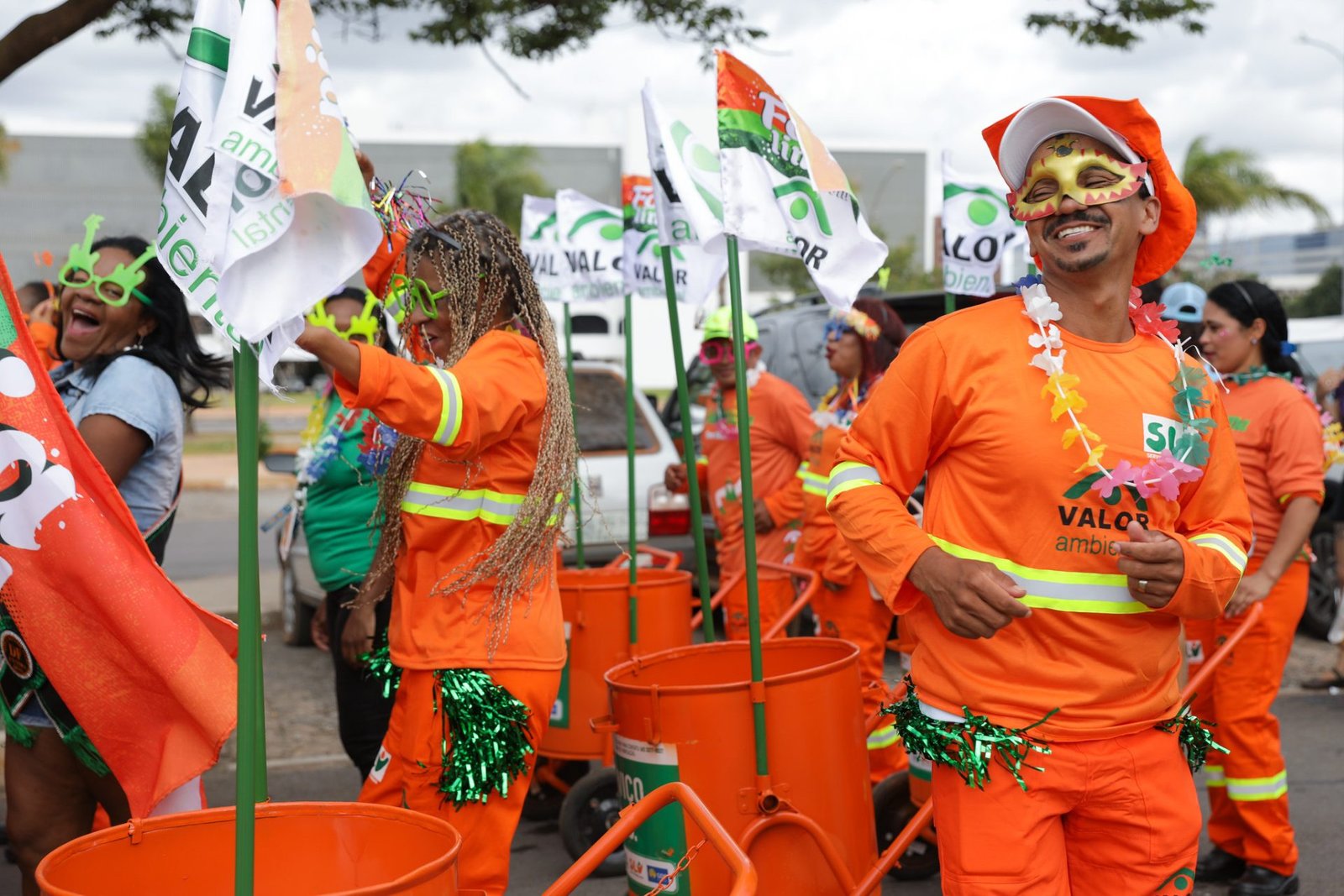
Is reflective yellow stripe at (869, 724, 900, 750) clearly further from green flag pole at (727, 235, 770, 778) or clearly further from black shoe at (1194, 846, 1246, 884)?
green flag pole at (727, 235, 770, 778)

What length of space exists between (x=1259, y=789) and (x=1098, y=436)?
253cm

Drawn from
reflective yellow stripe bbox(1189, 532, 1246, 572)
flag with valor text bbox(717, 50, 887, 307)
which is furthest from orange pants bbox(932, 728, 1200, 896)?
flag with valor text bbox(717, 50, 887, 307)

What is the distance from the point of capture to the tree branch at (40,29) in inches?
236

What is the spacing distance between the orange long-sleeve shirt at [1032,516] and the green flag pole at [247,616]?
50.0 inches

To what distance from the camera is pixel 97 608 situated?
121 inches

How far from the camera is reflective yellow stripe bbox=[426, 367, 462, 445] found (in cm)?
325

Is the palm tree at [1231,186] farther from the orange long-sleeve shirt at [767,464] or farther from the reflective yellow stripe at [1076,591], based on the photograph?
the reflective yellow stripe at [1076,591]

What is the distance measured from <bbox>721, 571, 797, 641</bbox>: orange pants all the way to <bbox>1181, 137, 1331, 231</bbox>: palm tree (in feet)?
77.9

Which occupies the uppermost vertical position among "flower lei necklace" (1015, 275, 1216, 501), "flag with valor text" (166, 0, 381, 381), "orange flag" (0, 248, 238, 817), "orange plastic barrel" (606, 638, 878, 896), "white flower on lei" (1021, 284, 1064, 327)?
"flag with valor text" (166, 0, 381, 381)

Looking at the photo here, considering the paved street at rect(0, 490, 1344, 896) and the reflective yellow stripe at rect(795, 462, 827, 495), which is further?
the reflective yellow stripe at rect(795, 462, 827, 495)

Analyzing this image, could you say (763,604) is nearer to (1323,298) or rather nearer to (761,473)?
(761,473)

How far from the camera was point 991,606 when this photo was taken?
269 centimetres

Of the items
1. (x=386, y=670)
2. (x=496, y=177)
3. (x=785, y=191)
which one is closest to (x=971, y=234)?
(x=785, y=191)

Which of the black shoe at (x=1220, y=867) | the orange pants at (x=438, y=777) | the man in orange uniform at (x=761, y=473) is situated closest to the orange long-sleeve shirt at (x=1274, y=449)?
the black shoe at (x=1220, y=867)
